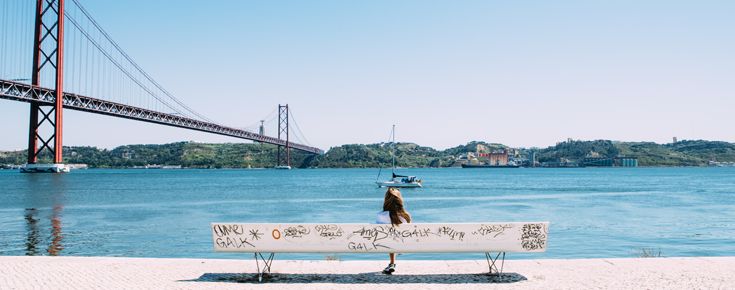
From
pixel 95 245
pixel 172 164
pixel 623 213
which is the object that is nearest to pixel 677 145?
A: pixel 172 164

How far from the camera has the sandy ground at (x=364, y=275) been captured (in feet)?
16.1

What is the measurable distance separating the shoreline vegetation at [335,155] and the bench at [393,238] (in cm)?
11596

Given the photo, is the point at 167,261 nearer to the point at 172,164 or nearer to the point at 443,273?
the point at 443,273

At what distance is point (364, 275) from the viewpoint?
5.39 m

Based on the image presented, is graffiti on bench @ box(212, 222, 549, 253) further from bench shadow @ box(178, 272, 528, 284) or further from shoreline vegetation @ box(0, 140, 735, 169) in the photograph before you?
shoreline vegetation @ box(0, 140, 735, 169)

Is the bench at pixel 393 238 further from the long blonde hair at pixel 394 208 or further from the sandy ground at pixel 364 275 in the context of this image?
the sandy ground at pixel 364 275

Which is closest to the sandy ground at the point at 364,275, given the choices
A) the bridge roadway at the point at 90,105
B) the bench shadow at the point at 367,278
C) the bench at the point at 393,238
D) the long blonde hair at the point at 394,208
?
the bench shadow at the point at 367,278

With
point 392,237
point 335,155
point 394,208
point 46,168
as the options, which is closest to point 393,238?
point 392,237

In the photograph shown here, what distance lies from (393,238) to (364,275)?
1.93 feet

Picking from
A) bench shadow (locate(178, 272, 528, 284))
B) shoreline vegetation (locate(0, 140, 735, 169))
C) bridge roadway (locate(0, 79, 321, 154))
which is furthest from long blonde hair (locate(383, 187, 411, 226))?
shoreline vegetation (locate(0, 140, 735, 169))

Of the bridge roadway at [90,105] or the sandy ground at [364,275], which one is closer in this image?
the sandy ground at [364,275]

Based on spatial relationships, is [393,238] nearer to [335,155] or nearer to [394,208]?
[394,208]

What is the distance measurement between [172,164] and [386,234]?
147 m

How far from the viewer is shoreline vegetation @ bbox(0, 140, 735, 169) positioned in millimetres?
134250
